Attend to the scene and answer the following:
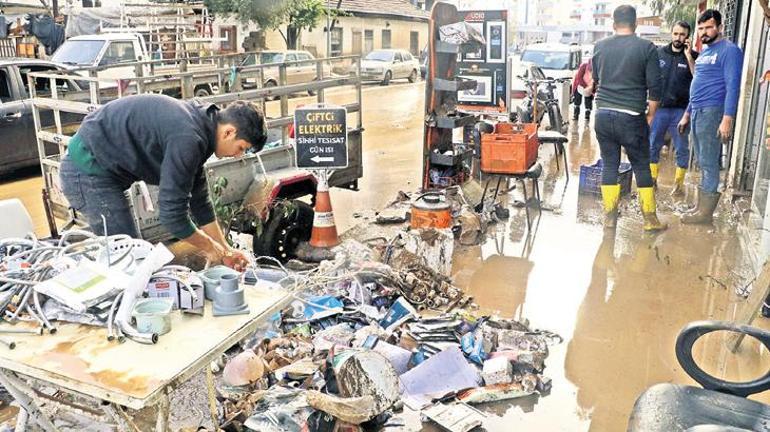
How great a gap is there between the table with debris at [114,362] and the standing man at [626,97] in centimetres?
485

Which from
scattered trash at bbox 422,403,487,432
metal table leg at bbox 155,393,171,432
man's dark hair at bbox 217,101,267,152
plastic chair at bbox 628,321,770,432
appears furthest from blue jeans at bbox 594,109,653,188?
metal table leg at bbox 155,393,171,432

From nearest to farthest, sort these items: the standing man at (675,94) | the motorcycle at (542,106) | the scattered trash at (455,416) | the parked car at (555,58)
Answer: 1. the scattered trash at (455,416)
2. the standing man at (675,94)
3. the motorcycle at (542,106)
4. the parked car at (555,58)

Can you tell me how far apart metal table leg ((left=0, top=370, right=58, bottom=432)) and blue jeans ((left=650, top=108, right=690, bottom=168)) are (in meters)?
7.05

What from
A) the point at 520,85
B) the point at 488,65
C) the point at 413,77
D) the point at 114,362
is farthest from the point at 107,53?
the point at 413,77

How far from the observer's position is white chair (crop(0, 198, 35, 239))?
3.65m

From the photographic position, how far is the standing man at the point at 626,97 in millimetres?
6223

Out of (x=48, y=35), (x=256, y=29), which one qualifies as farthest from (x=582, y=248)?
(x=256, y=29)

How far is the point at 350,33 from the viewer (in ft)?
111

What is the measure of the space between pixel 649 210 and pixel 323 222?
3.37 meters

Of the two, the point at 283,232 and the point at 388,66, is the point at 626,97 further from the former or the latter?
the point at 388,66

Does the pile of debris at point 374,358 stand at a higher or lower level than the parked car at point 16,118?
lower

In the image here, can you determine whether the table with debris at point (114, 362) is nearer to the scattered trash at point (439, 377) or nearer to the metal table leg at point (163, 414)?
the metal table leg at point (163, 414)

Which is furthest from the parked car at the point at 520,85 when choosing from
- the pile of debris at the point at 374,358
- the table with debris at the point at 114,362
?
the table with debris at the point at 114,362

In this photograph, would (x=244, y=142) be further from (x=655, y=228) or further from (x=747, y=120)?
(x=747, y=120)
